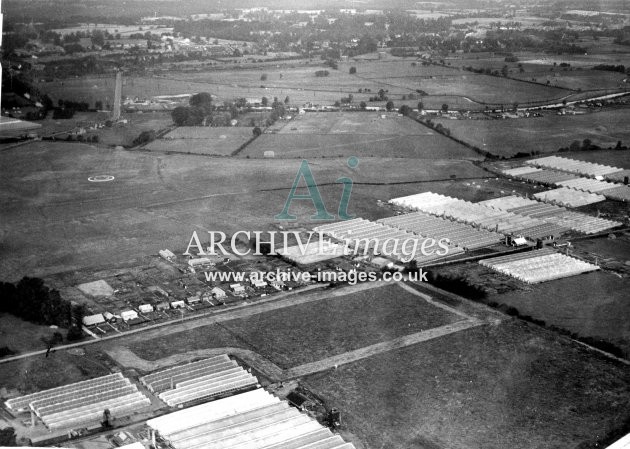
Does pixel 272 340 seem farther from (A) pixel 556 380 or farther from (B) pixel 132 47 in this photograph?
(B) pixel 132 47

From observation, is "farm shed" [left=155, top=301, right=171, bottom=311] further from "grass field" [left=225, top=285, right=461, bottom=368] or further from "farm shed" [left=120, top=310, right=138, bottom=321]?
"grass field" [left=225, top=285, right=461, bottom=368]

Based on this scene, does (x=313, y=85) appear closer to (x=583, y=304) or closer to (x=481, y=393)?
(x=583, y=304)

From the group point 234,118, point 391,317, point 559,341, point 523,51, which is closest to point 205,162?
point 234,118

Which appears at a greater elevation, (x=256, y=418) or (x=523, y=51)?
(x=523, y=51)

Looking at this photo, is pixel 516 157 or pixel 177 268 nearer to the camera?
pixel 177 268

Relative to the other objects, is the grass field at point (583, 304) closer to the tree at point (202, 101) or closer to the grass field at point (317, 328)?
the grass field at point (317, 328)

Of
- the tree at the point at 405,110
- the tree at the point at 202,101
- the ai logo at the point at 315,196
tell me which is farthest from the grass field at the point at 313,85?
the ai logo at the point at 315,196

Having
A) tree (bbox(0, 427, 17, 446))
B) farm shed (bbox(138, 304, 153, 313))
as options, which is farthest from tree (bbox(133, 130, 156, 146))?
tree (bbox(0, 427, 17, 446))
